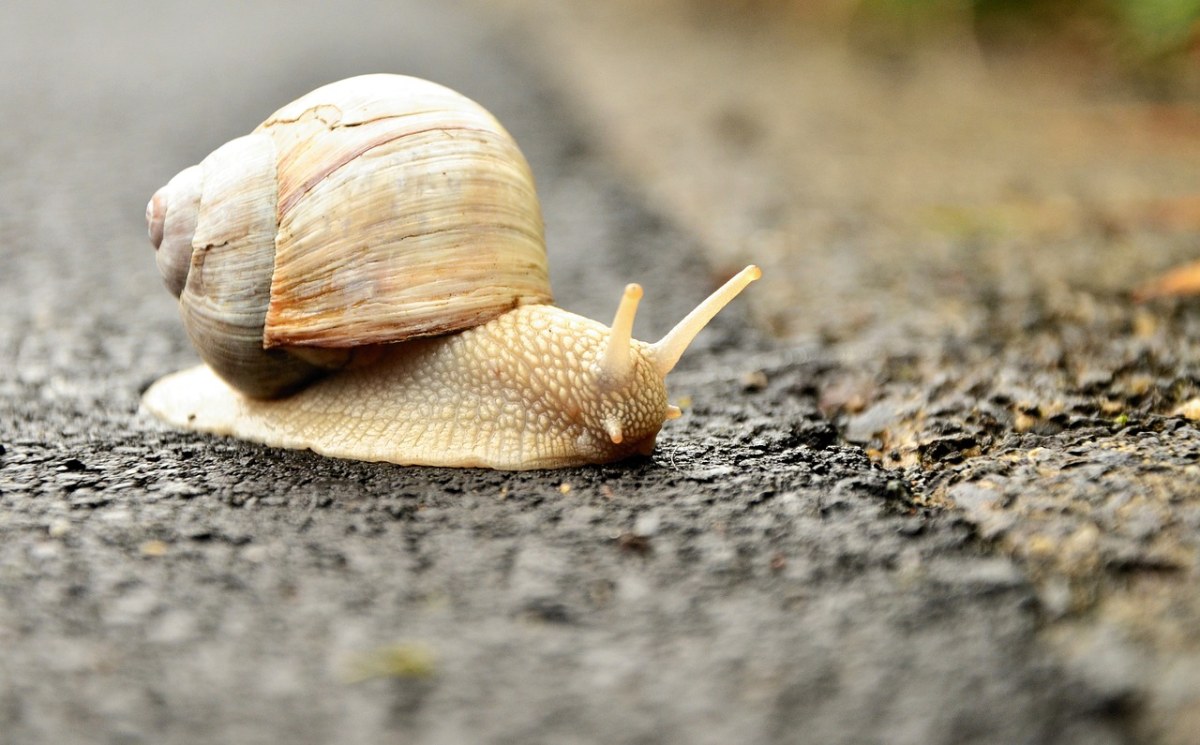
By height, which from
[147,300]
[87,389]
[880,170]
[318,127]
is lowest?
[87,389]

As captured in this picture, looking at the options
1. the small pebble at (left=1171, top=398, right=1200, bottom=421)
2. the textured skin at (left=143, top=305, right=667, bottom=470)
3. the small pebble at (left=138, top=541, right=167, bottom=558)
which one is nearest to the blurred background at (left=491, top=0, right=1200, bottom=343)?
the small pebble at (left=1171, top=398, right=1200, bottom=421)

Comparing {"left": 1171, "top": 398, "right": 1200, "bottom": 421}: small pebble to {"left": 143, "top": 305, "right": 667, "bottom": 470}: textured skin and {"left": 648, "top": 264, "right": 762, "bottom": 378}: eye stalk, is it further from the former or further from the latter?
{"left": 143, "top": 305, "right": 667, "bottom": 470}: textured skin

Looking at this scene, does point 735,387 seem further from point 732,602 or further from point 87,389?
point 87,389

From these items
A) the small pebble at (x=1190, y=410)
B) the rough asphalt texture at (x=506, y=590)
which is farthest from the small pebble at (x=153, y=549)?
the small pebble at (x=1190, y=410)

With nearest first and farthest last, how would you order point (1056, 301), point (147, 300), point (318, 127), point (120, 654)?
point (120, 654), point (318, 127), point (1056, 301), point (147, 300)

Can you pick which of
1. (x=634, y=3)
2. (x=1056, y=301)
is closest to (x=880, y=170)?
(x=1056, y=301)

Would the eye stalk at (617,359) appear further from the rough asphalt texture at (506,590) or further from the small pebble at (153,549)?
the small pebble at (153,549)
